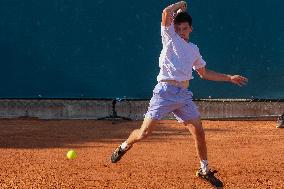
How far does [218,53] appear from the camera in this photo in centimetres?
1401

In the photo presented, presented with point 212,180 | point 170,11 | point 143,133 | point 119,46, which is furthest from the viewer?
point 119,46

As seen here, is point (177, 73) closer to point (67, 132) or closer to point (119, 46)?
point (67, 132)

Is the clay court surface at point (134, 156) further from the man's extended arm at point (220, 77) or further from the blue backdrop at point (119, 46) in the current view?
the blue backdrop at point (119, 46)

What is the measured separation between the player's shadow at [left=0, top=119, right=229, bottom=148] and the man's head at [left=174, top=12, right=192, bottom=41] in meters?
4.31

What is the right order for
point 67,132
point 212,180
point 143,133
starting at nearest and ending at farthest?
1. point 212,180
2. point 143,133
3. point 67,132

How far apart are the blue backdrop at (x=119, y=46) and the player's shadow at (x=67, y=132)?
1.09 meters

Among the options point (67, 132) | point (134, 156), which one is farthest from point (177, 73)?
point (67, 132)

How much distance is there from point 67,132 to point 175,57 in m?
6.27

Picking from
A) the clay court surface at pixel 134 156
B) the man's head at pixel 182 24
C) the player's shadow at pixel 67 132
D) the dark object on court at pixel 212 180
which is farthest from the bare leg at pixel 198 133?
the player's shadow at pixel 67 132

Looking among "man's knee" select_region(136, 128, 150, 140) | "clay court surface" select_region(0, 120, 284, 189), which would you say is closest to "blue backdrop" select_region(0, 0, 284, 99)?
Answer: "clay court surface" select_region(0, 120, 284, 189)

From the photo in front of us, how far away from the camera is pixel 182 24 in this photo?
563 centimetres

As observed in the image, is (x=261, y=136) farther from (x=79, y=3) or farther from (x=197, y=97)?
(x=79, y=3)

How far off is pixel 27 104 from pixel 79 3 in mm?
2967

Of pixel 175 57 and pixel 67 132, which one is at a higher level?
A: pixel 175 57
